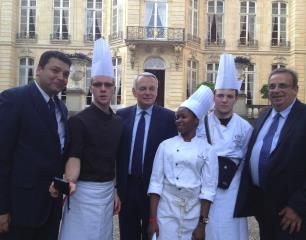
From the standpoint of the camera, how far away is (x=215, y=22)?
99.5 feet

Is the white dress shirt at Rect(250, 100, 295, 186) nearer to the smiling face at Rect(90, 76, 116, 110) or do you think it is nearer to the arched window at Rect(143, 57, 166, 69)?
the smiling face at Rect(90, 76, 116, 110)

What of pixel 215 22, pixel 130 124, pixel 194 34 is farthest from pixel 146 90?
pixel 215 22

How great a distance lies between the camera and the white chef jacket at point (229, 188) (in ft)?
14.1

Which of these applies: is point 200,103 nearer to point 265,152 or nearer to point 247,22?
point 265,152

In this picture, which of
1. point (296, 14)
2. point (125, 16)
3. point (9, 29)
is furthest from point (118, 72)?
point (296, 14)

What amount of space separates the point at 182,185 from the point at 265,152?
83cm

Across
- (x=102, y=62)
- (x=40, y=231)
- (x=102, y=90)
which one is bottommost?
(x=40, y=231)

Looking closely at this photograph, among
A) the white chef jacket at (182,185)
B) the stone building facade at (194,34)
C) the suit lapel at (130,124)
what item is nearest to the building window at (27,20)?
the stone building facade at (194,34)

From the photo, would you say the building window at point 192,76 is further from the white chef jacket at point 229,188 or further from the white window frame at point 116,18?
the white chef jacket at point 229,188

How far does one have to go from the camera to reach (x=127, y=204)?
470 cm

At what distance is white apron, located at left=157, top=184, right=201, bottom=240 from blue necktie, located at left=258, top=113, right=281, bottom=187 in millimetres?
635

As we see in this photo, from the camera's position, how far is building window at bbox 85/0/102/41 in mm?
30000

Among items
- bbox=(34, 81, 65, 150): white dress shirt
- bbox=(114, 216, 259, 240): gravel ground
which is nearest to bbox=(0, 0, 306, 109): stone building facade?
bbox=(114, 216, 259, 240): gravel ground

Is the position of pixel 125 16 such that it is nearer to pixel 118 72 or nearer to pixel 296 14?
pixel 118 72
